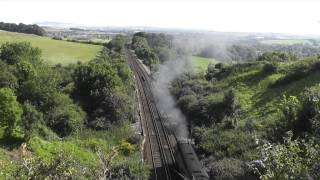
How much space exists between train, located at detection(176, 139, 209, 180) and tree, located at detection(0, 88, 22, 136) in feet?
52.7

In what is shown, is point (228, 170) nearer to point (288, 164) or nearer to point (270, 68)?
point (288, 164)

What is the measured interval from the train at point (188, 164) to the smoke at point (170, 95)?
13.3 meters

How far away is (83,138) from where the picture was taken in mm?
47469

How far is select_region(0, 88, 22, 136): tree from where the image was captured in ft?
128

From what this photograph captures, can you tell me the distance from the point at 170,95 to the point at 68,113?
1020 inches

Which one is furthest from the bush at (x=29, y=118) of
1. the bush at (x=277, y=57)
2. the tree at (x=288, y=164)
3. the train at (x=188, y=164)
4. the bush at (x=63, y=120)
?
the bush at (x=277, y=57)

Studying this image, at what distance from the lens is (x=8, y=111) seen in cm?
3912

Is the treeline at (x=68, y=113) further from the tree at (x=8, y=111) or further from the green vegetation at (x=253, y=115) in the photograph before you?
the green vegetation at (x=253, y=115)

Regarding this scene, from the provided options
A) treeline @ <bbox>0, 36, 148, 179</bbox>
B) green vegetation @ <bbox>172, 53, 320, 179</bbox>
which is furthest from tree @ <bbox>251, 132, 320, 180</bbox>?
treeline @ <bbox>0, 36, 148, 179</bbox>

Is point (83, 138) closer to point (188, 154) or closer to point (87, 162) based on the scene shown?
point (87, 162)

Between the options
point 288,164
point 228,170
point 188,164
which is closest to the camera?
point 288,164

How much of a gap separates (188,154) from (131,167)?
4.88 m

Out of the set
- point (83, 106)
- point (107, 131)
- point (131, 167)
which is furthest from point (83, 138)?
point (131, 167)

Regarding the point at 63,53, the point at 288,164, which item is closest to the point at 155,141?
the point at 288,164
